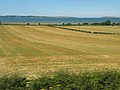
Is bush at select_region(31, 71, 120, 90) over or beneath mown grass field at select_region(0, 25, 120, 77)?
over

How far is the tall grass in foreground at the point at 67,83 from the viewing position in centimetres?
861

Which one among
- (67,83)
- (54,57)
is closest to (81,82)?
(67,83)

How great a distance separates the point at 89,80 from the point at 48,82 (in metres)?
1.13

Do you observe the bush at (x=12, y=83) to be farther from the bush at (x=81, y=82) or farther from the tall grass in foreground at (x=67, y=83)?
the bush at (x=81, y=82)

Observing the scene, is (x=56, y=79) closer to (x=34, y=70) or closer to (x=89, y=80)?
(x=89, y=80)

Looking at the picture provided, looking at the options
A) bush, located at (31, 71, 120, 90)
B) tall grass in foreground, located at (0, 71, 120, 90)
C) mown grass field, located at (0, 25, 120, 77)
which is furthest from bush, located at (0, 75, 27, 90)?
mown grass field, located at (0, 25, 120, 77)

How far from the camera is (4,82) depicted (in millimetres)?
8680

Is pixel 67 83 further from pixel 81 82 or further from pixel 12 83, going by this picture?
pixel 12 83

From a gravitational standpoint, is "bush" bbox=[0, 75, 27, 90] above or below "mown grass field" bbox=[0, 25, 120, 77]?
above

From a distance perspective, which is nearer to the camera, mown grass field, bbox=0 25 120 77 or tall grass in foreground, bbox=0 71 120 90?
tall grass in foreground, bbox=0 71 120 90

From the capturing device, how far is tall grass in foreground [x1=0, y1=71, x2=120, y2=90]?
861cm

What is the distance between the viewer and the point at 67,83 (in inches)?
344

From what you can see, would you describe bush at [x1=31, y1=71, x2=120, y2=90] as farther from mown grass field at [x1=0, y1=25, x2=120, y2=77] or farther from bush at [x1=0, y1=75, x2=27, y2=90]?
mown grass field at [x1=0, y1=25, x2=120, y2=77]

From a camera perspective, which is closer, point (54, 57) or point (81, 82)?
point (81, 82)
